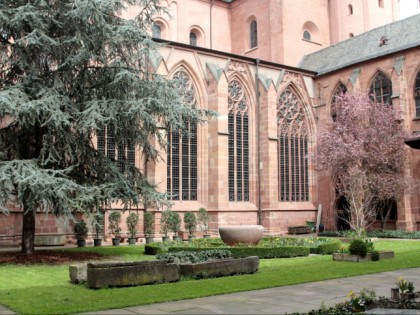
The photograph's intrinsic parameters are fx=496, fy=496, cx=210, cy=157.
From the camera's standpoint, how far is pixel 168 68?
27.6 metres

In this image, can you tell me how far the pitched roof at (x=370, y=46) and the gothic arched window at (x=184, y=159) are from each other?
10628 mm

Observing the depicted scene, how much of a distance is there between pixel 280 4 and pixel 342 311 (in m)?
33.9

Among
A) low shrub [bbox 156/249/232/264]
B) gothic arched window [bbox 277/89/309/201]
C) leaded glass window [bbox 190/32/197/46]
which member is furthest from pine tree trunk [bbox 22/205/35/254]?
leaded glass window [bbox 190/32/197/46]

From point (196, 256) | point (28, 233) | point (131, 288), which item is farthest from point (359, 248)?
point (28, 233)

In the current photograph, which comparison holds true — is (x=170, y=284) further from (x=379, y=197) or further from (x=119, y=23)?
(x=379, y=197)

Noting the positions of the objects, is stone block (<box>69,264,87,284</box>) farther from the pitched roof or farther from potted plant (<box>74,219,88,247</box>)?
the pitched roof

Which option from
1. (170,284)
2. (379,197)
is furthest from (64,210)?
(379,197)

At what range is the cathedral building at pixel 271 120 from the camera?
1088 inches

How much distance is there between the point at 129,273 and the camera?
396 inches

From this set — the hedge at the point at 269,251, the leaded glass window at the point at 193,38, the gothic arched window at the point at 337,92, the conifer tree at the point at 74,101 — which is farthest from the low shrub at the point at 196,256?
the leaded glass window at the point at 193,38

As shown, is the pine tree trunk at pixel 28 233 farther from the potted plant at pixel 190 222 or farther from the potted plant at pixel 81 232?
the potted plant at pixel 190 222

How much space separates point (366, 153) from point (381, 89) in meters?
5.63

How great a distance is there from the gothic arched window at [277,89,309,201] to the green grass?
16976 mm

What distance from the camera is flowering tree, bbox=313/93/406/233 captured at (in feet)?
86.0
